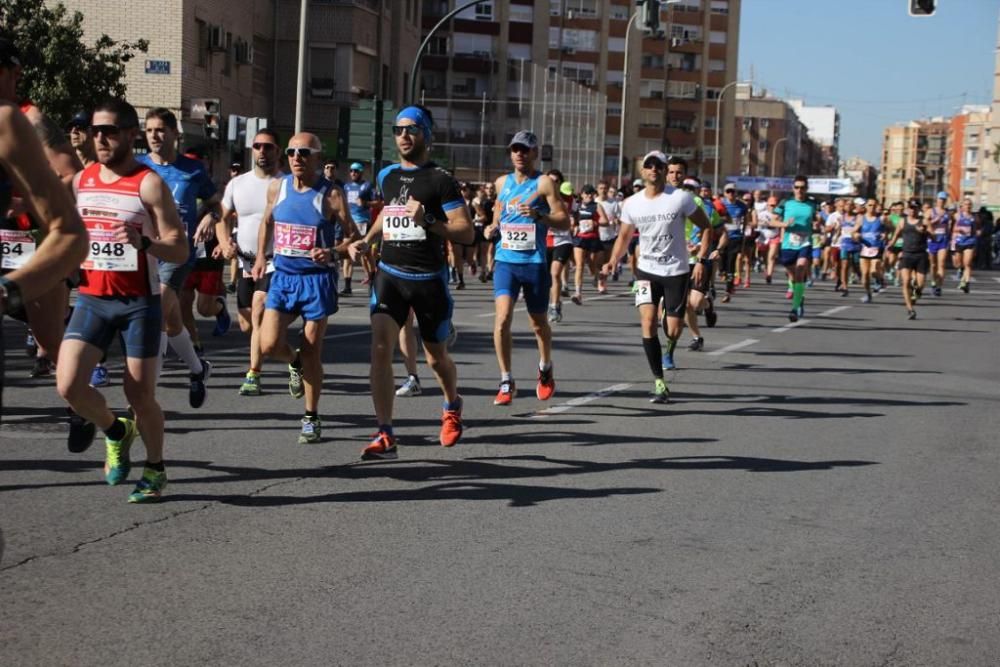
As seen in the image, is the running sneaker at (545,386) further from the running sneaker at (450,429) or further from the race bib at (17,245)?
the race bib at (17,245)

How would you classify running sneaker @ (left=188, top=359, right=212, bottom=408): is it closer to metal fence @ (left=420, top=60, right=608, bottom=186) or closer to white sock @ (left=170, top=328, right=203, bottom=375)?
white sock @ (left=170, top=328, right=203, bottom=375)

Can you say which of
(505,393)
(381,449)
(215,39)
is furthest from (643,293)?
(215,39)

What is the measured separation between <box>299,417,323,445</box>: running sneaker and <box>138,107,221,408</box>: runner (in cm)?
146

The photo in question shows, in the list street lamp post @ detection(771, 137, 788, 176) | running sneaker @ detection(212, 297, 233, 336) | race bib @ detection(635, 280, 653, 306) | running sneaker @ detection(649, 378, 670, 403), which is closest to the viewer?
running sneaker @ detection(649, 378, 670, 403)

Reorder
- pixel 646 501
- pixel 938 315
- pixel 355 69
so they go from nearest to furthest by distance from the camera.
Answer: pixel 646 501, pixel 938 315, pixel 355 69

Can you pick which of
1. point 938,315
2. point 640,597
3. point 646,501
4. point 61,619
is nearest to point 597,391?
point 646,501

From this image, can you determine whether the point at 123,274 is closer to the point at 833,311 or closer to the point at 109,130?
the point at 109,130

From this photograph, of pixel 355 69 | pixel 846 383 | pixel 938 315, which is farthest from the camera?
pixel 355 69

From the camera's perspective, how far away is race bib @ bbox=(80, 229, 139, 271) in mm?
6746

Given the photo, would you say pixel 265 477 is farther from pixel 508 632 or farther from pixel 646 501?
pixel 508 632

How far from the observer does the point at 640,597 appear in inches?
218

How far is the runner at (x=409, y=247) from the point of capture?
843cm

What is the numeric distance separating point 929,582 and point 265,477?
339cm

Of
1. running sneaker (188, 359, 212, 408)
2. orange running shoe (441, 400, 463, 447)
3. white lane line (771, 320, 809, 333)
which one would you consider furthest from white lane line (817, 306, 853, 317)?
orange running shoe (441, 400, 463, 447)
